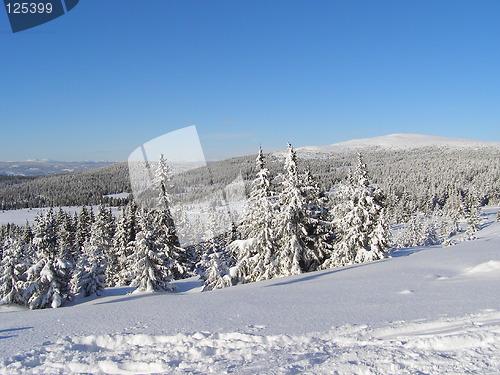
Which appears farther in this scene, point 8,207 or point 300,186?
point 8,207

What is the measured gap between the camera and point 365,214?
2266 cm

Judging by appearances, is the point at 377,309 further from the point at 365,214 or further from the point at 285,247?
the point at 365,214

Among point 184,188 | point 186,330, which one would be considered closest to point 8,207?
point 184,188

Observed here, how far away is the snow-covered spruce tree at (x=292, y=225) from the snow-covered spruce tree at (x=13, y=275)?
960 inches

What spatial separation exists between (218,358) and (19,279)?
109 ft

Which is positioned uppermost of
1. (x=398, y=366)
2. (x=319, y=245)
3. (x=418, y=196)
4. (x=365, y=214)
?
(x=398, y=366)

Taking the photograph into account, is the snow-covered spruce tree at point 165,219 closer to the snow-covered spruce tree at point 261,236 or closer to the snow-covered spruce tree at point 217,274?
the snow-covered spruce tree at point 217,274

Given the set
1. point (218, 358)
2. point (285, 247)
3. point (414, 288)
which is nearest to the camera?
point (218, 358)

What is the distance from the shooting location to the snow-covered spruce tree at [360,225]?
22047mm

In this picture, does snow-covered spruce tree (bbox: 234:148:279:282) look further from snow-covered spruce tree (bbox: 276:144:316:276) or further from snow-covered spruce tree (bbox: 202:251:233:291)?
snow-covered spruce tree (bbox: 202:251:233:291)

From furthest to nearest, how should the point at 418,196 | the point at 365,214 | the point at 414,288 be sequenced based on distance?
the point at 418,196 → the point at 365,214 → the point at 414,288

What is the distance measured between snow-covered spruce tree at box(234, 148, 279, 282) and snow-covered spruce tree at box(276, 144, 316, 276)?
1.79ft

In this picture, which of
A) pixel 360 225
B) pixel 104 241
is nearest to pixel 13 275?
pixel 104 241

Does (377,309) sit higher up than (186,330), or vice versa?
(186,330)
